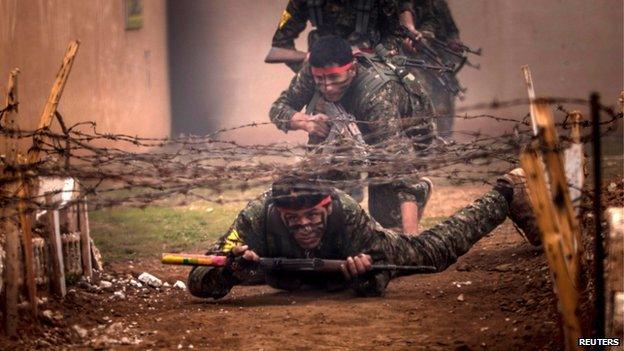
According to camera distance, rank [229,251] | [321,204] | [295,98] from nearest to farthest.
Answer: [229,251], [321,204], [295,98]

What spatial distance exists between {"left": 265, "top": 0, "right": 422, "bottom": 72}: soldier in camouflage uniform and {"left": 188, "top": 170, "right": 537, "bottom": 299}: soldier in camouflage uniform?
2464 millimetres

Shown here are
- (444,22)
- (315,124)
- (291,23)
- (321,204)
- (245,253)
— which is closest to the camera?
(245,253)

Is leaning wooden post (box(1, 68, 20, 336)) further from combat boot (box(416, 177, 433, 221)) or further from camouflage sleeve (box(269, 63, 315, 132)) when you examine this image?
combat boot (box(416, 177, 433, 221))

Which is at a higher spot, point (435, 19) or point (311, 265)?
point (435, 19)

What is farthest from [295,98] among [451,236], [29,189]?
[29,189]

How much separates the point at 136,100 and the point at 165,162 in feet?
26.4

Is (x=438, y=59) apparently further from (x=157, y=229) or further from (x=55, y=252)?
(x=55, y=252)

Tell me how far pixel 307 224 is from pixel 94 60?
6.41 meters

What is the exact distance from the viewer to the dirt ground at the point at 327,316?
15.2 feet

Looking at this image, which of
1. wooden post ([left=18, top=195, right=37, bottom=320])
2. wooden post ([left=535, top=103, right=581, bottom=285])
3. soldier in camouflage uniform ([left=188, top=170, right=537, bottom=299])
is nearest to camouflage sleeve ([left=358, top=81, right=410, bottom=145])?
soldier in camouflage uniform ([left=188, top=170, right=537, bottom=299])

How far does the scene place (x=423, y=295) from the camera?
5941 millimetres

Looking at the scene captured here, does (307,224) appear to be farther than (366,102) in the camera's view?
No

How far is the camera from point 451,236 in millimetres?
6262

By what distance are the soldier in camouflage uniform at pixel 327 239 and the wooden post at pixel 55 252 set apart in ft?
2.51
